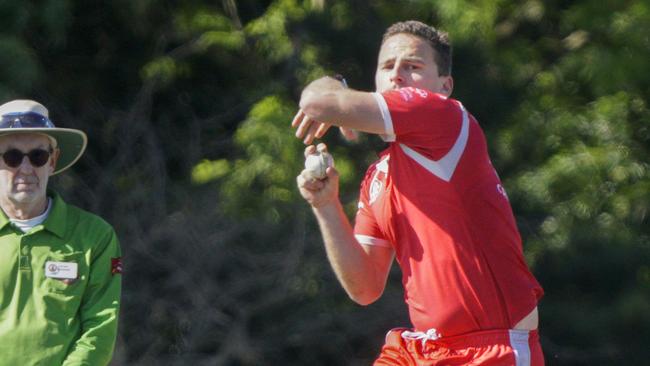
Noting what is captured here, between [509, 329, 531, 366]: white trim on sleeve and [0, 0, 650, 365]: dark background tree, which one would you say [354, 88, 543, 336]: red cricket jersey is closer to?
[509, 329, 531, 366]: white trim on sleeve

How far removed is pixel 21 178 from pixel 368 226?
125 cm

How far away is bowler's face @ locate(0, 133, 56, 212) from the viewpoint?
466cm

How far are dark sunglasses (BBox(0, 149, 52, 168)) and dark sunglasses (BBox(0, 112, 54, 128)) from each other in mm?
87

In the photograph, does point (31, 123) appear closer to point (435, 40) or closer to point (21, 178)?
point (21, 178)

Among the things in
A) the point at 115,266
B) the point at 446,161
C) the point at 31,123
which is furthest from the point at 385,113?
the point at 31,123

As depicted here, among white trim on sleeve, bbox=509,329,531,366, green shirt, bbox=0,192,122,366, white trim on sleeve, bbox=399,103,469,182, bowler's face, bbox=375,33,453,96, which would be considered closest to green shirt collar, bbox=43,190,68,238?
green shirt, bbox=0,192,122,366

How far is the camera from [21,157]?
4672mm

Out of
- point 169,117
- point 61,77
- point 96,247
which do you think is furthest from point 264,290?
point 96,247

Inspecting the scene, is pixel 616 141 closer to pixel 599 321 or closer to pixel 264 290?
pixel 599 321

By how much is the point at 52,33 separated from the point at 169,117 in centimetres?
97

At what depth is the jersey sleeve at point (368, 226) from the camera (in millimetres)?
4285

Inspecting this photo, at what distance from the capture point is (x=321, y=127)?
3852 millimetres

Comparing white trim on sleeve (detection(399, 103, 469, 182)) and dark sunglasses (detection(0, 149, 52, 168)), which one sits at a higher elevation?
dark sunglasses (detection(0, 149, 52, 168))

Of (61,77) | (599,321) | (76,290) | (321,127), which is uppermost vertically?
(61,77)
